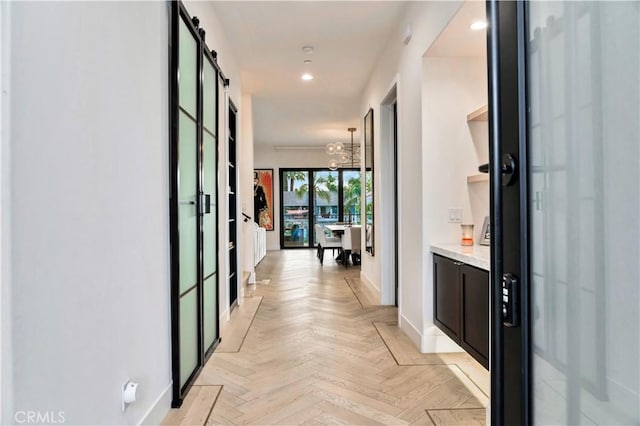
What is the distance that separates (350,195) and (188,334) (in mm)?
9299

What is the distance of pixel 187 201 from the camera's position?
253 centimetres

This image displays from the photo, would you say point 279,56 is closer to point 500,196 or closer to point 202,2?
point 202,2

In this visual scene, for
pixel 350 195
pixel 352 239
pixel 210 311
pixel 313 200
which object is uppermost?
pixel 350 195

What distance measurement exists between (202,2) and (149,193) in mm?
1955

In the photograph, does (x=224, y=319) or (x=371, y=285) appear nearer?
(x=224, y=319)

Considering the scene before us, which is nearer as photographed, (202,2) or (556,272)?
(556,272)

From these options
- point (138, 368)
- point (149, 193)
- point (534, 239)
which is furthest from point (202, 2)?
point (534, 239)

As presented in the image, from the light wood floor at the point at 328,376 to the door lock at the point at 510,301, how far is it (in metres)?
1.48

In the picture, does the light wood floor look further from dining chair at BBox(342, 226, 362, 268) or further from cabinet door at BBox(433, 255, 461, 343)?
dining chair at BBox(342, 226, 362, 268)

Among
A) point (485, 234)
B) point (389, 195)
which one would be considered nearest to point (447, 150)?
point (485, 234)

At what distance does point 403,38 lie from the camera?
11.6 ft

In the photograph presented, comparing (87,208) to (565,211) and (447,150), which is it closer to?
(565,211)

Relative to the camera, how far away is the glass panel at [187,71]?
2422 millimetres

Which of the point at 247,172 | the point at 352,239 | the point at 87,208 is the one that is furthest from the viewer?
the point at 352,239
